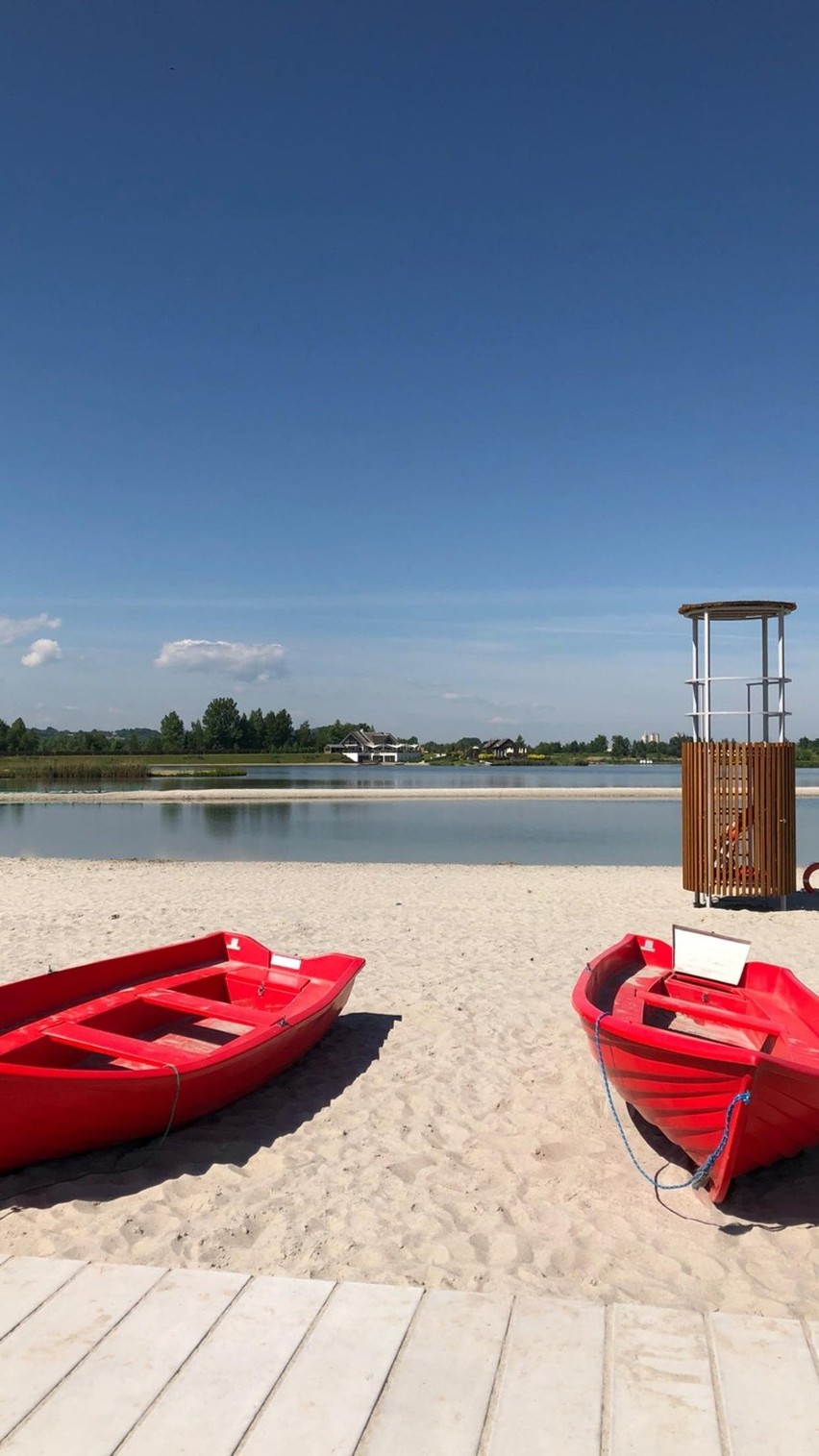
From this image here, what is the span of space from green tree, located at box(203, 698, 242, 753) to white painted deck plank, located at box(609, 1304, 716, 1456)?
122m

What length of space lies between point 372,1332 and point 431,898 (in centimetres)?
1062

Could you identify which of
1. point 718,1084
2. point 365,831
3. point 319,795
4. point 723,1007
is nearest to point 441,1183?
point 718,1084

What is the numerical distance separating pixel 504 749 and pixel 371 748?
21.7 metres

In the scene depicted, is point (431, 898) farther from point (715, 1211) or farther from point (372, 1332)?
point (372, 1332)

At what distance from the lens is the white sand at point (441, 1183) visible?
3973 millimetres

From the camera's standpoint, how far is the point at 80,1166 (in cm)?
486

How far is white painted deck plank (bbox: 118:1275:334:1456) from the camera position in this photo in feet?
9.30

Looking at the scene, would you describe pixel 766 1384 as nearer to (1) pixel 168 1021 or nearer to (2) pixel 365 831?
(1) pixel 168 1021

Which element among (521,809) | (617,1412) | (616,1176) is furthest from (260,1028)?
(521,809)

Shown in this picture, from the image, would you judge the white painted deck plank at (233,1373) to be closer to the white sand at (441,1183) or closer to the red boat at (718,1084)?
the white sand at (441,1183)

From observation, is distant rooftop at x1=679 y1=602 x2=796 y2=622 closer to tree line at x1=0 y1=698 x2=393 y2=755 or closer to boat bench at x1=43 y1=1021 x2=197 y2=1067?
Result: boat bench at x1=43 y1=1021 x2=197 y2=1067

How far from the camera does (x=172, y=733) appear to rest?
122 m

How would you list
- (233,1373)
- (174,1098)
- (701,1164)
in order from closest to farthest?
1. (233,1373)
2. (701,1164)
3. (174,1098)

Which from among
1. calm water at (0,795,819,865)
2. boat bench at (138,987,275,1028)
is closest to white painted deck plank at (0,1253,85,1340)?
boat bench at (138,987,275,1028)
